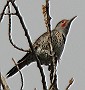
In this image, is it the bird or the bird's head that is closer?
the bird

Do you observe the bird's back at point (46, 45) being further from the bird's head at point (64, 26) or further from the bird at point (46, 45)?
the bird's head at point (64, 26)

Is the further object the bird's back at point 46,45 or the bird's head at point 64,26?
the bird's head at point 64,26

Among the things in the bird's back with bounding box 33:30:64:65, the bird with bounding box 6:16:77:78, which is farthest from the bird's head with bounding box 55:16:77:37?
the bird's back with bounding box 33:30:64:65

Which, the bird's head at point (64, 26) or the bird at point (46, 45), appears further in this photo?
the bird's head at point (64, 26)

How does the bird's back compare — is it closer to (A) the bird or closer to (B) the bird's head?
(A) the bird

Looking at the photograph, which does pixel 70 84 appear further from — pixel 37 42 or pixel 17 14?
pixel 37 42

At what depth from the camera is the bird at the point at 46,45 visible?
22.7 feet

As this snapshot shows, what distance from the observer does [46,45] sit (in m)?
6.79

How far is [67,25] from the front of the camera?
28.3 ft

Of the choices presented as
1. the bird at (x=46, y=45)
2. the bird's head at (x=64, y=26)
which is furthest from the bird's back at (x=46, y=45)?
the bird's head at (x=64, y=26)

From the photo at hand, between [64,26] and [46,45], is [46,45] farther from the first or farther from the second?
[64,26]

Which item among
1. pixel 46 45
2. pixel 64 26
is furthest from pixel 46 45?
Answer: pixel 64 26

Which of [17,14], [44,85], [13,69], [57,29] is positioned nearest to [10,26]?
[17,14]

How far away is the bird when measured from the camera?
6934mm
